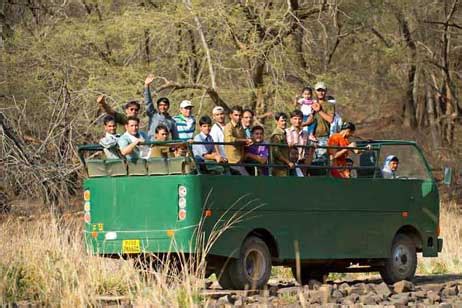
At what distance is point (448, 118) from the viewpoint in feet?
149

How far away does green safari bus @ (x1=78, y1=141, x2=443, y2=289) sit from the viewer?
13875 millimetres

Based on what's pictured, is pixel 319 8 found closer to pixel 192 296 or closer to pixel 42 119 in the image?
pixel 42 119

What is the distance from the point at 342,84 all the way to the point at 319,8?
9.35 feet

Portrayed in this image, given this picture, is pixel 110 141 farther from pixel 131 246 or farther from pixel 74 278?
pixel 74 278

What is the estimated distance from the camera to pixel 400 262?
17.0m

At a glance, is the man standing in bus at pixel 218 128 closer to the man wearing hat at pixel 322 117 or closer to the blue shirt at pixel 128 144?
the blue shirt at pixel 128 144

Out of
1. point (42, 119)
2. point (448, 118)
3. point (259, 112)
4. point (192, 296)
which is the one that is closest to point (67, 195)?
point (42, 119)

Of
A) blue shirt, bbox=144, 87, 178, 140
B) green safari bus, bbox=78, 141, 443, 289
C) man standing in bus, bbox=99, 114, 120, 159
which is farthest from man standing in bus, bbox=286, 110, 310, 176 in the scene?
man standing in bus, bbox=99, 114, 120, 159

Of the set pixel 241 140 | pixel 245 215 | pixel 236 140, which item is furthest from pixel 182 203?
pixel 236 140

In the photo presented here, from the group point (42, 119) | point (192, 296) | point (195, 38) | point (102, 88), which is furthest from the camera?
point (195, 38)

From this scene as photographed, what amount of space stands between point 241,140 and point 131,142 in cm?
130

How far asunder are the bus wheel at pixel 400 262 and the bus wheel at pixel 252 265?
2684 millimetres

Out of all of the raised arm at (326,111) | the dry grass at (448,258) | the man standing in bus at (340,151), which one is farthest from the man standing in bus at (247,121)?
the dry grass at (448,258)

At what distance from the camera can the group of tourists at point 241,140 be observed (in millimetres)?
14570
